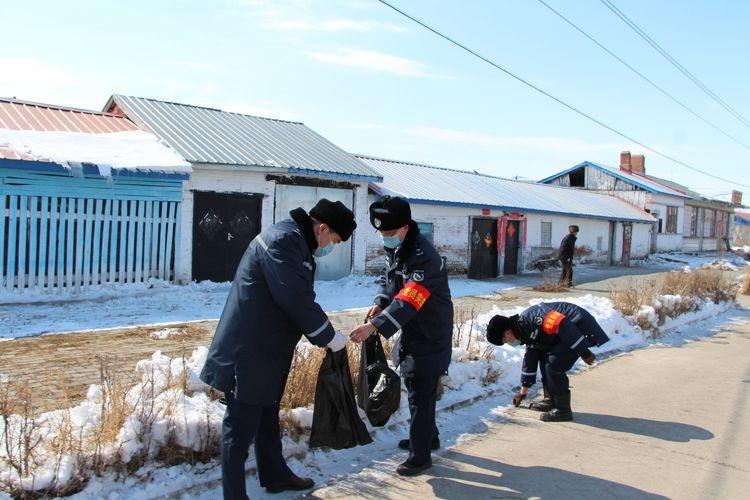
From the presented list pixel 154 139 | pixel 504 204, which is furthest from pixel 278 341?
pixel 504 204

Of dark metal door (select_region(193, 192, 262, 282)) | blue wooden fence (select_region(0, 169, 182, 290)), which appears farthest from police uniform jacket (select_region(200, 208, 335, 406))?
dark metal door (select_region(193, 192, 262, 282))

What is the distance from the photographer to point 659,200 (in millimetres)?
38031

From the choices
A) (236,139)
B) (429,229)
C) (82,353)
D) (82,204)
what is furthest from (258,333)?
(429,229)

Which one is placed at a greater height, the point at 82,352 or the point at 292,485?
the point at 82,352

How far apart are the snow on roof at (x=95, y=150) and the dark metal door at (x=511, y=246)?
13396mm

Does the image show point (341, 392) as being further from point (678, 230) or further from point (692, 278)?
point (678, 230)

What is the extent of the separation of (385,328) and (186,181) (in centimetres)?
948

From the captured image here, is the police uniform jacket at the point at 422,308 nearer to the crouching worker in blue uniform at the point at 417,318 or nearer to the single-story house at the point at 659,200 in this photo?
the crouching worker in blue uniform at the point at 417,318

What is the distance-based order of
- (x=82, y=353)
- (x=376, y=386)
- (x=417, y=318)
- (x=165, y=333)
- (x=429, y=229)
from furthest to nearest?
(x=429, y=229) → (x=165, y=333) → (x=82, y=353) → (x=376, y=386) → (x=417, y=318)

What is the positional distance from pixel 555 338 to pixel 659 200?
36359 millimetres

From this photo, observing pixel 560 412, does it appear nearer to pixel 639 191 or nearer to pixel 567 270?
pixel 567 270

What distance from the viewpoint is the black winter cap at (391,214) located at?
4.40 metres

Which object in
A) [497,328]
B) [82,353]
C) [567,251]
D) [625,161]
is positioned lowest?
[82,353]

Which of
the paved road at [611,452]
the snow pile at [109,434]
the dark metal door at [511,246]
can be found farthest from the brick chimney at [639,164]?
the snow pile at [109,434]
